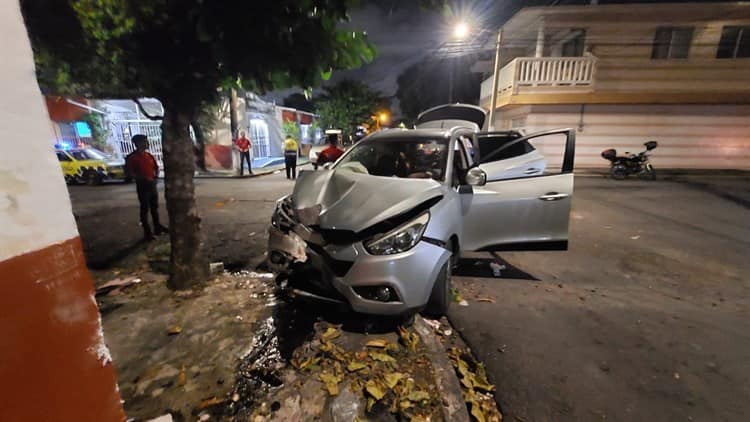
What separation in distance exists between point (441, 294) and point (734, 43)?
1906 centimetres

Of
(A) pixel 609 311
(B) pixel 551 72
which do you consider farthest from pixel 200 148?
(A) pixel 609 311

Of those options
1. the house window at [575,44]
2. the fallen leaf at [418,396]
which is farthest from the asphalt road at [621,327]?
the house window at [575,44]

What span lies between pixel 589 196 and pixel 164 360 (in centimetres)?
1034

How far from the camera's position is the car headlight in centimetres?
256

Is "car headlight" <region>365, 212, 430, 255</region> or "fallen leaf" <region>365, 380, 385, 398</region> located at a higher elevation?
"car headlight" <region>365, 212, 430, 255</region>

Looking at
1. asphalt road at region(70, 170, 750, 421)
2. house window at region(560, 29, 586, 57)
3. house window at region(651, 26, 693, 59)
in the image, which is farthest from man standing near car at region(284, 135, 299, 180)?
house window at region(651, 26, 693, 59)

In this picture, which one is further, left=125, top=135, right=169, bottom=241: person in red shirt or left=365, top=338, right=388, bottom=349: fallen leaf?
left=125, top=135, right=169, bottom=241: person in red shirt

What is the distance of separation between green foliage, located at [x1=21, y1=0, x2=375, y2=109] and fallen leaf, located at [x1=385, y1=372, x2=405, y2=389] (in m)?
2.54

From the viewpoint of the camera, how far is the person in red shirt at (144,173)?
5160 mm

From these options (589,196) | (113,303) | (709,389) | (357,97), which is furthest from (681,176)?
(357,97)

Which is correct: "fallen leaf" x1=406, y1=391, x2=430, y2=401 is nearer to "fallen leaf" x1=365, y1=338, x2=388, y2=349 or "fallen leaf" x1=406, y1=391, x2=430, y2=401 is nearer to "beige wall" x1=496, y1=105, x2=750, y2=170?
"fallen leaf" x1=365, y1=338, x2=388, y2=349

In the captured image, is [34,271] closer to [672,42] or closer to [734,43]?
[672,42]

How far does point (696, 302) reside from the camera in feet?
11.9

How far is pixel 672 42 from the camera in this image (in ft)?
44.1
